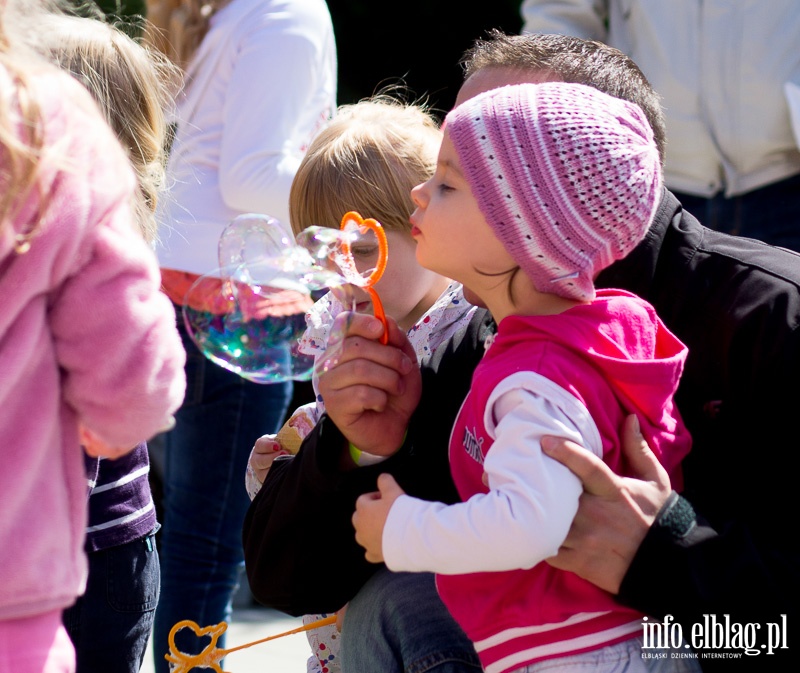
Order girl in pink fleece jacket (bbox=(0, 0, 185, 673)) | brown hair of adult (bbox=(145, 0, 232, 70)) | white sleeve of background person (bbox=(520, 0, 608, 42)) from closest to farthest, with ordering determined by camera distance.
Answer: girl in pink fleece jacket (bbox=(0, 0, 185, 673))
brown hair of adult (bbox=(145, 0, 232, 70))
white sleeve of background person (bbox=(520, 0, 608, 42))

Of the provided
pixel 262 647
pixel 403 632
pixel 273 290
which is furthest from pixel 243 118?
pixel 262 647

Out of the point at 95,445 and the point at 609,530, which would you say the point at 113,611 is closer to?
the point at 95,445

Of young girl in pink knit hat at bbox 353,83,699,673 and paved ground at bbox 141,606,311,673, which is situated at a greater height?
young girl in pink knit hat at bbox 353,83,699,673

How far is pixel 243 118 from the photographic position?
9.29 feet

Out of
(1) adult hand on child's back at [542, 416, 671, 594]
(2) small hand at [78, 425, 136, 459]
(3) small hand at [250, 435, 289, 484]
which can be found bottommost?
(3) small hand at [250, 435, 289, 484]

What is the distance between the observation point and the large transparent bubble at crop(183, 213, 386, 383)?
1.89 meters

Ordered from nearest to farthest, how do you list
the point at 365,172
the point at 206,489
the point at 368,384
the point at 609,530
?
the point at 609,530, the point at 368,384, the point at 365,172, the point at 206,489

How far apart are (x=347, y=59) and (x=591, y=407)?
3.97 m

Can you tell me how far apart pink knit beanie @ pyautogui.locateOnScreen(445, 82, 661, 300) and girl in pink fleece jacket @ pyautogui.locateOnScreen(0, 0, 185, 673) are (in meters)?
0.52

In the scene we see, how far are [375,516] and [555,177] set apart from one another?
1.85ft

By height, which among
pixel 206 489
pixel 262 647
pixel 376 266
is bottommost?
pixel 262 647

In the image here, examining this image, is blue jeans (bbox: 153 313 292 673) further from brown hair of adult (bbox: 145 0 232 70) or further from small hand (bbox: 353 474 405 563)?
small hand (bbox: 353 474 405 563)

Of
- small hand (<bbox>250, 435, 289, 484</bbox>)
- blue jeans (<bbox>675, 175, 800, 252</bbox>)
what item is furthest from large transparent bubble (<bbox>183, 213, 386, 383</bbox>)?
blue jeans (<bbox>675, 175, 800, 252</bbox>)

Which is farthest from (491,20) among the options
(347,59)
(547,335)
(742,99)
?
(547,335)
